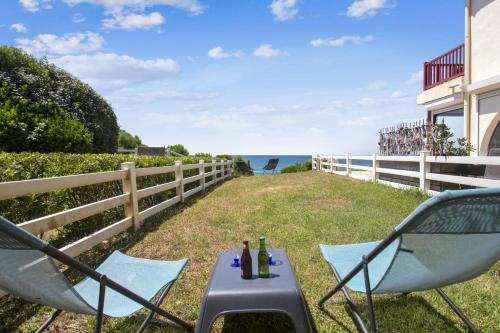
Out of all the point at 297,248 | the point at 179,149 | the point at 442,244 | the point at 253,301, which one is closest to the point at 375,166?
the point at 297,248

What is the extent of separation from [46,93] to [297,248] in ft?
29.1

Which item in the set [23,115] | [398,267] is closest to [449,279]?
[398,267]

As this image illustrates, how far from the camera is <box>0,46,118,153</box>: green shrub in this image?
939 centimetres

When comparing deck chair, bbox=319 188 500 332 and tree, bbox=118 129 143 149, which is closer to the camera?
deck chair, bbox=319 188 500 332

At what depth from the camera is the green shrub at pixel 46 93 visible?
9.39 meters

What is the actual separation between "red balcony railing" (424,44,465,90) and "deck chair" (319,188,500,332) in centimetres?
1084

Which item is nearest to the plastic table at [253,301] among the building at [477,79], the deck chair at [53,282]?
the deck chair at [53,282]

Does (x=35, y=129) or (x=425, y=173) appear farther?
(x=425, y=173)

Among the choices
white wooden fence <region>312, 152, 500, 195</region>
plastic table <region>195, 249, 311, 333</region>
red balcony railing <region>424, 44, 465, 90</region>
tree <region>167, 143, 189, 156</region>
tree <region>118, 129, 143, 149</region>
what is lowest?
plastic table <region>195, 249, 311, 333</region>

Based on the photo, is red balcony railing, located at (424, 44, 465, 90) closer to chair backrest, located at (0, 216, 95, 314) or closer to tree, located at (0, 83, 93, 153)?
tree, located at (0, 83, 93, 153)

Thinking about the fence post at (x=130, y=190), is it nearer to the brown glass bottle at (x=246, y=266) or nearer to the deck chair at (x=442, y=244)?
the brown glass bottle at (x=246, y=266)

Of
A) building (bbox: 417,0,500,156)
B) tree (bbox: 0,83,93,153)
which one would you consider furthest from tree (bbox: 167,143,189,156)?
building (bbox: 417,0,500,156)

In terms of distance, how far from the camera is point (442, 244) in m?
2.11

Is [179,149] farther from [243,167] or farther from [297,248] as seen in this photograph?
[297,248]
